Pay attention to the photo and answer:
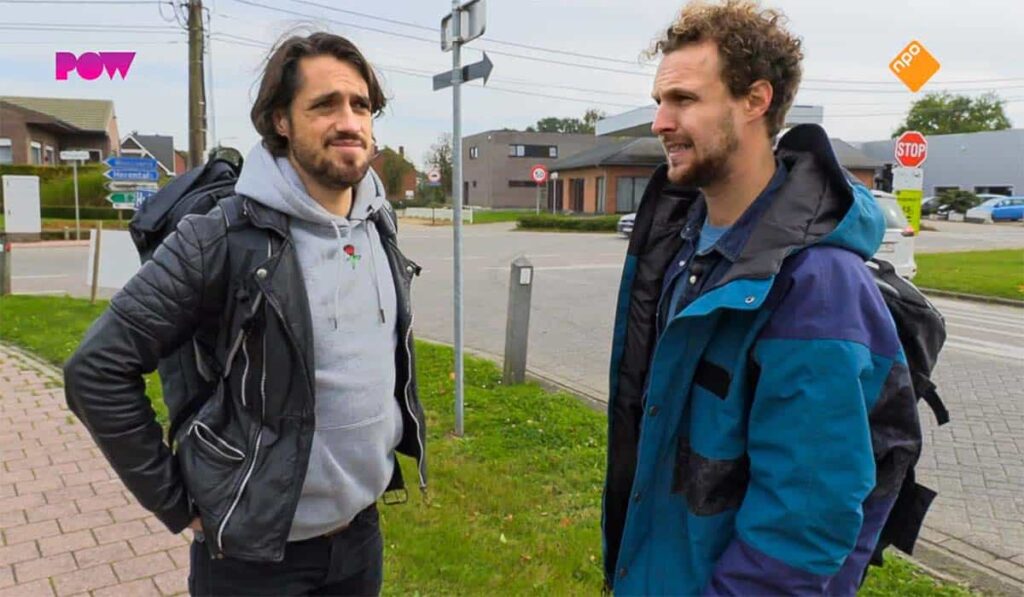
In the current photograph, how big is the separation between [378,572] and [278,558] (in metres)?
0.44

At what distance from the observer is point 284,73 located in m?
1.96

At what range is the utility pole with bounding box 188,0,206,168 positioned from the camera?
1691cm

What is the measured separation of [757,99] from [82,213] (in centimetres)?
3808

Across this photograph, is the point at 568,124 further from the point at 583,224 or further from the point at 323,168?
the point at 323,168

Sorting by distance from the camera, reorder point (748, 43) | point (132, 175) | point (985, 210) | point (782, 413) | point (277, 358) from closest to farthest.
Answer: point (782, 413) < point (748, 43) < point (277, 358) < point (132, 175) < point (985, 210)

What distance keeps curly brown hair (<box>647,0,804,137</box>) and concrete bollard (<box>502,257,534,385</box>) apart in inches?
185

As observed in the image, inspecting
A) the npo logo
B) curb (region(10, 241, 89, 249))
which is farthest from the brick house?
the npo logo

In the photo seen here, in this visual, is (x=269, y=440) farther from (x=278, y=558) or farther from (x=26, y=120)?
(x=26, y=120)

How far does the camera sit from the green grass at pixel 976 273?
13.5 metres

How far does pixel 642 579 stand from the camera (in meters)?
1.81

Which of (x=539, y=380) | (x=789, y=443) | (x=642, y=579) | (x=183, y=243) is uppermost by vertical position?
(x=183, y=243)

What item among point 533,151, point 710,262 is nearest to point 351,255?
point 710,262

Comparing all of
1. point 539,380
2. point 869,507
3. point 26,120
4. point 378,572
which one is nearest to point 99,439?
point 378,572

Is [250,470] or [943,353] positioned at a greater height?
[250,470]
